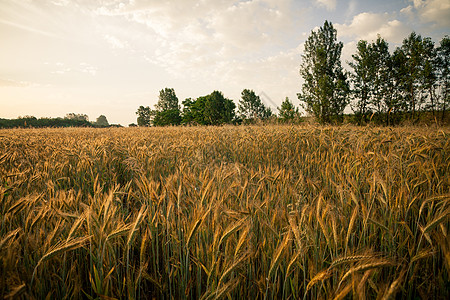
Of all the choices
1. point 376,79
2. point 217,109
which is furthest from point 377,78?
point 217,109

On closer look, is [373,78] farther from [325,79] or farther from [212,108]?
[212,108]

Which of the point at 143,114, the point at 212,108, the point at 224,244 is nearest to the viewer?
the point at 224,244

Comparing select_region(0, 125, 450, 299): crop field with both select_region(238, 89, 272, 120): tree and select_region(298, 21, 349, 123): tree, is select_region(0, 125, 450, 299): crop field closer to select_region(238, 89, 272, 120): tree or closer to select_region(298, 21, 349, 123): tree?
select_region(298, 21, 349, 123): tree

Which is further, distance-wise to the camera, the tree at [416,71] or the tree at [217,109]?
the tree at [217,109]

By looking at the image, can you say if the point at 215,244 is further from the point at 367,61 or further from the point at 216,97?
the point at 216,97

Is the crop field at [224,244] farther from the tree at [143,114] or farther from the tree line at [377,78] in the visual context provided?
the tree at [143,114]

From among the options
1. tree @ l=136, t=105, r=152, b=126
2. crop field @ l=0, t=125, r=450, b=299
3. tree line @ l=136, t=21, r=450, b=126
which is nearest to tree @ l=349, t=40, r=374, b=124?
tree line @ l=136, t=21, r=450, b=126

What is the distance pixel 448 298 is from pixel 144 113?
7959cm

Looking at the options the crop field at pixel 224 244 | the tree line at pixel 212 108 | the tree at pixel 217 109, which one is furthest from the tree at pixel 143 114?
the crop field at pixel 224 244

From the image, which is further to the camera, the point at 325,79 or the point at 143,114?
the point at 143,114

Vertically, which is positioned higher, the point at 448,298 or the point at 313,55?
the point at 313,55

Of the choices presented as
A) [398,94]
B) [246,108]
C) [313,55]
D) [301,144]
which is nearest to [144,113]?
[246,108]

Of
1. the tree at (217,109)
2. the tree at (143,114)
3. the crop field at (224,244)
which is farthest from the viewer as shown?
the tree at (143,114)

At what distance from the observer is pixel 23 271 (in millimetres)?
1053
